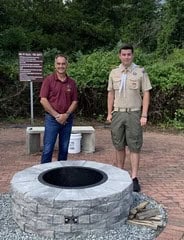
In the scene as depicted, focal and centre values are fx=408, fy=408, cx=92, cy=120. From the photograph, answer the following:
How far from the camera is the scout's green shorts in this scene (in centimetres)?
484

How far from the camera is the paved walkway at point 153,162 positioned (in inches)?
174

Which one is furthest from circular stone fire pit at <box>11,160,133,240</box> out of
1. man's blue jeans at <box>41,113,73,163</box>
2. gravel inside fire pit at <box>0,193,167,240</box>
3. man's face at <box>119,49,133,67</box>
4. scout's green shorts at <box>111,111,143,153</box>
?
man's face at <box>119,49,133,67</box>

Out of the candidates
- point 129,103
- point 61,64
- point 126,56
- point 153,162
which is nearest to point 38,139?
point 153,162

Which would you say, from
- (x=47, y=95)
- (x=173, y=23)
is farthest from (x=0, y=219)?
(x=173, y=23)

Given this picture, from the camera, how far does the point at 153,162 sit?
6531 millimetres

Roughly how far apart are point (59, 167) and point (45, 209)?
0.83 meters

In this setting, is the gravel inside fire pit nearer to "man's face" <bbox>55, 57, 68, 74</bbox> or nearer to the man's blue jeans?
the man's blue jeans

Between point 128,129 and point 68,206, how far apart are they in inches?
60.9

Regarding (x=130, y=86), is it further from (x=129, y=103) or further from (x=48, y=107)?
Result: (x=48, y=107)

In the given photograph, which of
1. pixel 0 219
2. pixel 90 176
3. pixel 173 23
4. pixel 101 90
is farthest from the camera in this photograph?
pixel 173 23

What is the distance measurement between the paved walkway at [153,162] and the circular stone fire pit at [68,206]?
0.51 metres

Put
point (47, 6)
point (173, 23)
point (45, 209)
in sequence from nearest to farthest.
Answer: point (45, 209)
point (173, 23)
point (47, 6)

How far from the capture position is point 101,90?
34.3 ft

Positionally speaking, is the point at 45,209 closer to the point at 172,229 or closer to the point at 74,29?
the point at 172,229
